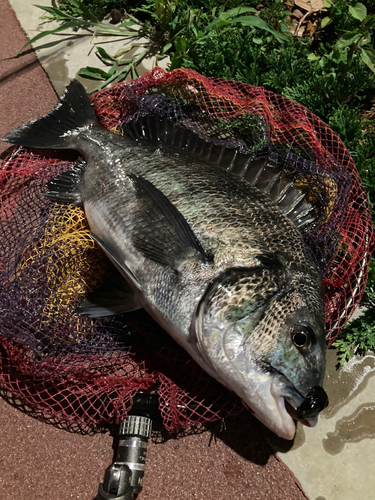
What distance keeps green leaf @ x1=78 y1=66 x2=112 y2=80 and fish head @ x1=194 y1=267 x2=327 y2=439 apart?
2.93m

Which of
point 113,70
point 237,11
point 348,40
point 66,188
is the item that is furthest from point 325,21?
point 66,188

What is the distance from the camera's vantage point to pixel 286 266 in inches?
78.0

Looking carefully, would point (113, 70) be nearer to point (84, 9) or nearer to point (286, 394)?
point (84, 9)

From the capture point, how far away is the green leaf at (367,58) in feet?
10.3

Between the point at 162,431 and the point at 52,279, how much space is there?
1297 millimetres

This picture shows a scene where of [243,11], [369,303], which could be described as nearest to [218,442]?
[369,303]

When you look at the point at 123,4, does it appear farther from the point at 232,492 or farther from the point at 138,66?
the point at 232,492

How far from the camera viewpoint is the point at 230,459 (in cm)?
241

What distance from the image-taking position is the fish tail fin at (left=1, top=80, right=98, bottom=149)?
2906 millimetres

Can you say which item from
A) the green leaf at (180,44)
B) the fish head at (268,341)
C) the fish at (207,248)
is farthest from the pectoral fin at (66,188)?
the green leaf at (180,44)

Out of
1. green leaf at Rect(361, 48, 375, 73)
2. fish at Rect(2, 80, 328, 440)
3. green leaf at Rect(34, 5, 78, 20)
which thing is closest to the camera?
fish at Rect(2, 80, 328, 440)

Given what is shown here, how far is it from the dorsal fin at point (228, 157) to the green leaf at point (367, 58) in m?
1.42

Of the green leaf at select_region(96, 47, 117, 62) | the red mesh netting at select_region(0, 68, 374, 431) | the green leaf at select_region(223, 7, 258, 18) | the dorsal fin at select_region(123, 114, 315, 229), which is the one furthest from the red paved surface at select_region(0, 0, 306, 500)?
the green leaf at select_region(223, 7, 258, 18)

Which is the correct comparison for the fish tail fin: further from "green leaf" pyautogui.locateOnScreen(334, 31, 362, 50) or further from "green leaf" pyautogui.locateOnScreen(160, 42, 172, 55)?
"green leaf" pyautogui.locateOnScreen(334, 31, 362, 50)
